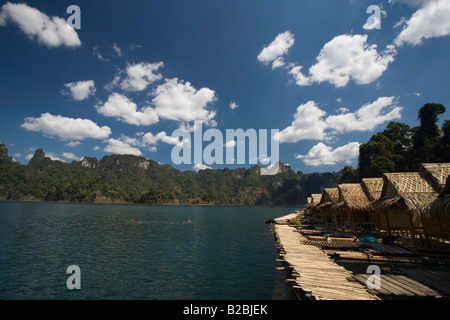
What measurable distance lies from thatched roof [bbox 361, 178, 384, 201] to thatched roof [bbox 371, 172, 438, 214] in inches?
194

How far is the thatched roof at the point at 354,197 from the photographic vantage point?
846 inches

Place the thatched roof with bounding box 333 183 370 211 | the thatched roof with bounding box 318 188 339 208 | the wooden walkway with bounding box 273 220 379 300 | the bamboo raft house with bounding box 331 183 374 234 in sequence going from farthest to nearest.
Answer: the thatched roof with bounding box 318 188 339 208 < the bamboo raft house with bounding box 331 183 374 234 < the thatched roof with bounding box 333 183 370 211 < the wooden walkway with bounding box 273 220 379 300

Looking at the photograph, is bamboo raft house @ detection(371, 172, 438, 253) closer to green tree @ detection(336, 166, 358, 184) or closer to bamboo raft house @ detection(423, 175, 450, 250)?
bamboo raft house @ detection(423, 175, 450, 250)

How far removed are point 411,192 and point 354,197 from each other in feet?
26.8

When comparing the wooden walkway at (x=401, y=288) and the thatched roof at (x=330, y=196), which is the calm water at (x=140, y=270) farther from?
the thatched roof at (x=330, y=196)

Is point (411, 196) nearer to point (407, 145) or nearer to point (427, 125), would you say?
point (427, 125)

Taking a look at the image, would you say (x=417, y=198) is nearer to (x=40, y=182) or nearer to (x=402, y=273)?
(x=402, y=273)

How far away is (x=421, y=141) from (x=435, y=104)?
8621 mm

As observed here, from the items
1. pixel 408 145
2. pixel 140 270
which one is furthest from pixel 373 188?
pixel 408 145

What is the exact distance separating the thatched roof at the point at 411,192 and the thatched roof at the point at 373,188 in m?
4.93

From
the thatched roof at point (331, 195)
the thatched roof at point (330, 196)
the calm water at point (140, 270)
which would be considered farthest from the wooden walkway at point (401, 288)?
the thatched roof at point (331, 195)

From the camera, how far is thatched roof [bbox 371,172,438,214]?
13.3 metres

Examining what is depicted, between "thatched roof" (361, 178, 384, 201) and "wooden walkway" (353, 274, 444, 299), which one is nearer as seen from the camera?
"wooden walkway" (353, 274, 444, 299)

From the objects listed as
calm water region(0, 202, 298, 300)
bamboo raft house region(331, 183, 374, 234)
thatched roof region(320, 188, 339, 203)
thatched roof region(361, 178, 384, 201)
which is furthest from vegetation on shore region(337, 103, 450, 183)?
calm water region(0, 202, 298, 300)
